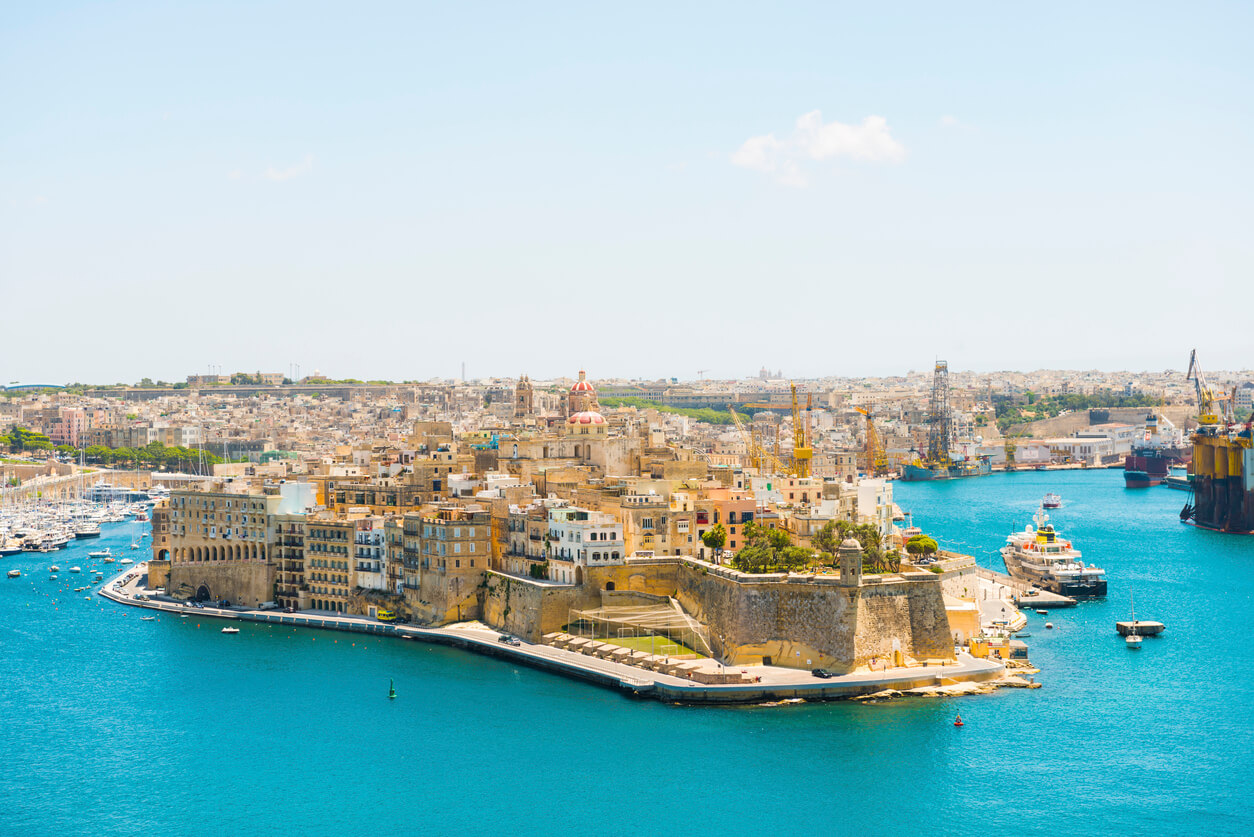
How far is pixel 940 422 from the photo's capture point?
109 metres

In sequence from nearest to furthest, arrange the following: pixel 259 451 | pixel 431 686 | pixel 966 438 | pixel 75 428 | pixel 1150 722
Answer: pixel 1150 722, pixel 431 686, pixel 259 451, pixel 75 428, pixel 966 438

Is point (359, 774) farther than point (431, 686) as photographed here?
No

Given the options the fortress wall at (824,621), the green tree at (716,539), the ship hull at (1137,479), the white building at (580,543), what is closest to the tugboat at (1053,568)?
the fortress wall at (824,621)

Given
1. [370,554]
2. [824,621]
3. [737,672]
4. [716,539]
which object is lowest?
[737,672]

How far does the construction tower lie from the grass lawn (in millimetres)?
72040

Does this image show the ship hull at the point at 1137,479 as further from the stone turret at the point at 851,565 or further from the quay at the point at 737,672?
the stone turret at the point at 851,565

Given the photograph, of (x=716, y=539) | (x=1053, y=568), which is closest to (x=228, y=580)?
(x=716, y=539)

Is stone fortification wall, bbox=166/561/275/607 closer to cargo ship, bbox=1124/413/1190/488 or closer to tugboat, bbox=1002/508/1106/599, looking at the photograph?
tugboat, bbox=1002/508/1106/599

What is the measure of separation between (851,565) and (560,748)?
8.22 m

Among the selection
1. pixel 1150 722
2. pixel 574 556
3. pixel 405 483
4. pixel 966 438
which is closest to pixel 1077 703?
pixel 1150 722

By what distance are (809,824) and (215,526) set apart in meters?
26.5

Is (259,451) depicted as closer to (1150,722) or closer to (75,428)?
(75,428)

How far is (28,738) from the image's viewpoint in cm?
3048

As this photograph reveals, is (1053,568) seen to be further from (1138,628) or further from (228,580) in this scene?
(228,580)
